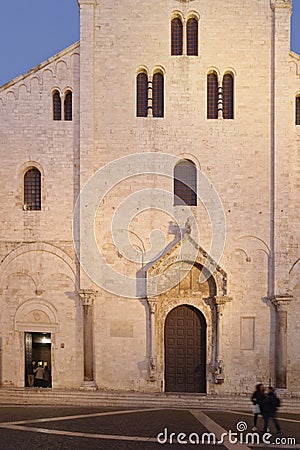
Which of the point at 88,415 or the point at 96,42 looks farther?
the point at 96,42

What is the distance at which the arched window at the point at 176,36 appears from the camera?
19812mm

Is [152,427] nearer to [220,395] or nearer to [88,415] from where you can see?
[88,415]

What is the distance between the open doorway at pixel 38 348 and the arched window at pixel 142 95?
9.08 meters

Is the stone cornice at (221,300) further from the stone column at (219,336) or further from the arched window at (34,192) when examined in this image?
the arched window at (34,192)

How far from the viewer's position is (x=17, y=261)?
19750 millimetres

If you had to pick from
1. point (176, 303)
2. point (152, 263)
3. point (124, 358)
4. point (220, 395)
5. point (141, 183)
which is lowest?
point (220, 395)

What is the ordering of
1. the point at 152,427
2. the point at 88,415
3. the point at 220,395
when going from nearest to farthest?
the point at 152,427 → the point at 88,415 → the point at 220,395

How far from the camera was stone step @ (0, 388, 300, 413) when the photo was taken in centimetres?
1809

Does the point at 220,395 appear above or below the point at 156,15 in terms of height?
below

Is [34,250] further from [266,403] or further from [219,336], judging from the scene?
[266,403]

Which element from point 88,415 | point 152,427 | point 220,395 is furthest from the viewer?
point 220,395

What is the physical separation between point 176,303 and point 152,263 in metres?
1.71

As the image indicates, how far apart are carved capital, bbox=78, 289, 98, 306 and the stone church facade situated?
313mm

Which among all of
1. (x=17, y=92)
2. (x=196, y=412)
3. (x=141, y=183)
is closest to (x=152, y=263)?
(x=141, y=183)
